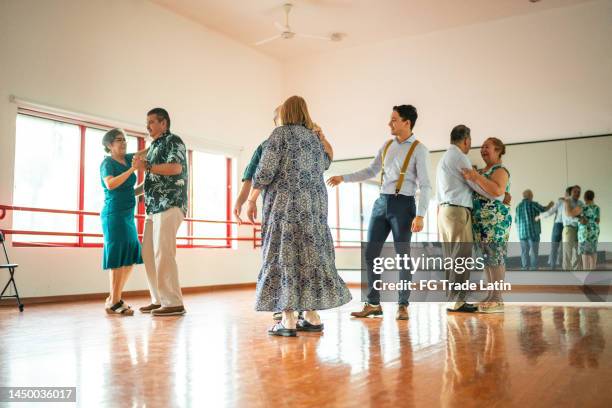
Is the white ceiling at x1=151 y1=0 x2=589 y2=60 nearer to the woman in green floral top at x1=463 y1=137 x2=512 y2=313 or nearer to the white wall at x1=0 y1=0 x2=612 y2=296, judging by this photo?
the white wall at x1=0 y1=0 x2=612 y2=296

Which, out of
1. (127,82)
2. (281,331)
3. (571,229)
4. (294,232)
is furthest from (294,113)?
(571,229)

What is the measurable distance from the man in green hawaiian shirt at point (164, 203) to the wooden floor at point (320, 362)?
1.14 ft

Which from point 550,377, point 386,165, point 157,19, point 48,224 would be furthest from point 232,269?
point 550,377

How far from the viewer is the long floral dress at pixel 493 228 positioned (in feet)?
13.8

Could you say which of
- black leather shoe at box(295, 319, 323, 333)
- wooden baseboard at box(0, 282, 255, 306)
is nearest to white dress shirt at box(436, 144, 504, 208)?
black leather shoe at box(295, 319, 323, 333)

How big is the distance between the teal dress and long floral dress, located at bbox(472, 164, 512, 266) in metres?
2.66

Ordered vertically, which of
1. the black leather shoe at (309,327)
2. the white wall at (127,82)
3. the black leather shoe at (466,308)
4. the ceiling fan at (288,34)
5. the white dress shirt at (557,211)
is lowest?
the black leather shoe at (466,308)

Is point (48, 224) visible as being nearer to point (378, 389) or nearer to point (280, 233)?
point (280, 233)

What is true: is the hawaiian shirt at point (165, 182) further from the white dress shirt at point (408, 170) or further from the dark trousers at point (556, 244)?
the dark trousers at point (556, 244)

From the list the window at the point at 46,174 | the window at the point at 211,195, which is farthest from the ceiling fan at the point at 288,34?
the window at the point at 46,174

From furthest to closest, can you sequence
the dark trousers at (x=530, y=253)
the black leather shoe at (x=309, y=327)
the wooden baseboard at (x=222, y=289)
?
the dark trousers at (x=530, y=253) → the wooden baseboard at (x=222, y=289) → the black leather shoe at (x=309, y=327)

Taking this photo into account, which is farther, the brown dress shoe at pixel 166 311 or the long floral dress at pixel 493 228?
the long floral dress at pixel 493 228

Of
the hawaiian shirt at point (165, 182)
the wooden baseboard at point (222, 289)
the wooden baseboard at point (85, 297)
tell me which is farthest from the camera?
the wooden baseboard at point (222, 289)

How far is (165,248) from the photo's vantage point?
3.84m
